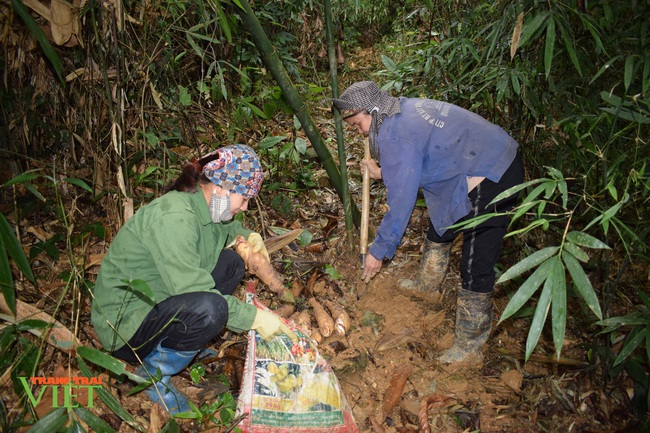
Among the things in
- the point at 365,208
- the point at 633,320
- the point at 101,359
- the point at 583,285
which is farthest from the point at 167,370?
the point at 633,320

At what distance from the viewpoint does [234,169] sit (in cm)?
220

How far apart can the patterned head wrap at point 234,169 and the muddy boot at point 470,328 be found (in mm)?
1515

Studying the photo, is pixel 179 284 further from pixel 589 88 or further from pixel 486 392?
pixel 589 88

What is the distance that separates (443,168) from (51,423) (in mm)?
2139

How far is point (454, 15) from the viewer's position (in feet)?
12.5

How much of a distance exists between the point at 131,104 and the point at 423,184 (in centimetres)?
221

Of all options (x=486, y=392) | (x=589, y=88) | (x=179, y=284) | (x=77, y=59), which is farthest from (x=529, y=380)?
(x=77, y=59)

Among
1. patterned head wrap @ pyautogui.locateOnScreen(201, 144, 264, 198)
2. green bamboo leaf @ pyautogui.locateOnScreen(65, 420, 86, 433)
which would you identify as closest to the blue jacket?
patterned head wrap @ pyautogui.locateOnScreen(201, 144, 264, 198)

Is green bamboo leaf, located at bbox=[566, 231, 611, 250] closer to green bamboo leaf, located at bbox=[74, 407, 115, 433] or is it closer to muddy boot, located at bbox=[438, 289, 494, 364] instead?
muddy boot, located at bbox=[438, 289, 494, 364]

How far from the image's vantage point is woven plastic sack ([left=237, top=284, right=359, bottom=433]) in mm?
2119

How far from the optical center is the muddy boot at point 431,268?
10.9 feet

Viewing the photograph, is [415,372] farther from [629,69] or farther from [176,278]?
[629,69]

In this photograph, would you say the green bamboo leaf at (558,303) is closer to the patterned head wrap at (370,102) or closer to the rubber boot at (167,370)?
the patterned head wrap at (370,102)

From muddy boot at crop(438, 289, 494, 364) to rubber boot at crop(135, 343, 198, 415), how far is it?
1537 mm
